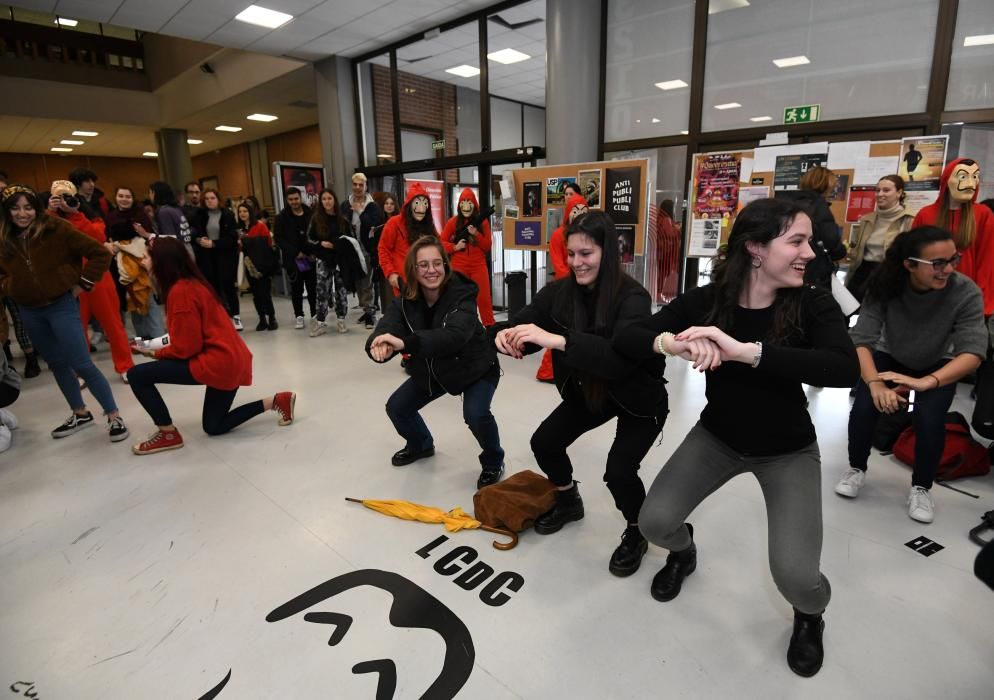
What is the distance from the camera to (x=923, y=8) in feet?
13.0

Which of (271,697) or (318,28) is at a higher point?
(318,28)

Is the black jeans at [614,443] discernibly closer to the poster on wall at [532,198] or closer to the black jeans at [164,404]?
the black jeans at [164,404]

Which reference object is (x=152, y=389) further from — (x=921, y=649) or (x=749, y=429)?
(x=921, y=649)

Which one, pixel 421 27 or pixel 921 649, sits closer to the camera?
pixel 921 649

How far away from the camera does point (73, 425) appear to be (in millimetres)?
3498

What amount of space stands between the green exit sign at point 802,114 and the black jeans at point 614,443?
3.83m

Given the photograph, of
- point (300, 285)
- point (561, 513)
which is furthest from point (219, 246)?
point (561, 513)

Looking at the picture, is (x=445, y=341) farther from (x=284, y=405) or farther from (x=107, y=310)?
(x=107, y=310)

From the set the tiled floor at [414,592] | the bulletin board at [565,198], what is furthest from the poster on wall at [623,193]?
the tiled floor at [414,592]

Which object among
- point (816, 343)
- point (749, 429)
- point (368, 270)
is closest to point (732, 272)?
point (816, 343)

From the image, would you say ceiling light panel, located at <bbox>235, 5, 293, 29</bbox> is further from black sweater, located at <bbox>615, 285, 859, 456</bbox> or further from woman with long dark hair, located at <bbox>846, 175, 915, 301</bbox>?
black sweater, located at <bbox>615, 285, 859, 456</bbox>

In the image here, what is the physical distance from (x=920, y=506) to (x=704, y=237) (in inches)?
124

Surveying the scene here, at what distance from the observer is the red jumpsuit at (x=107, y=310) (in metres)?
4.17

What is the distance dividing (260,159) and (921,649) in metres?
16.3
